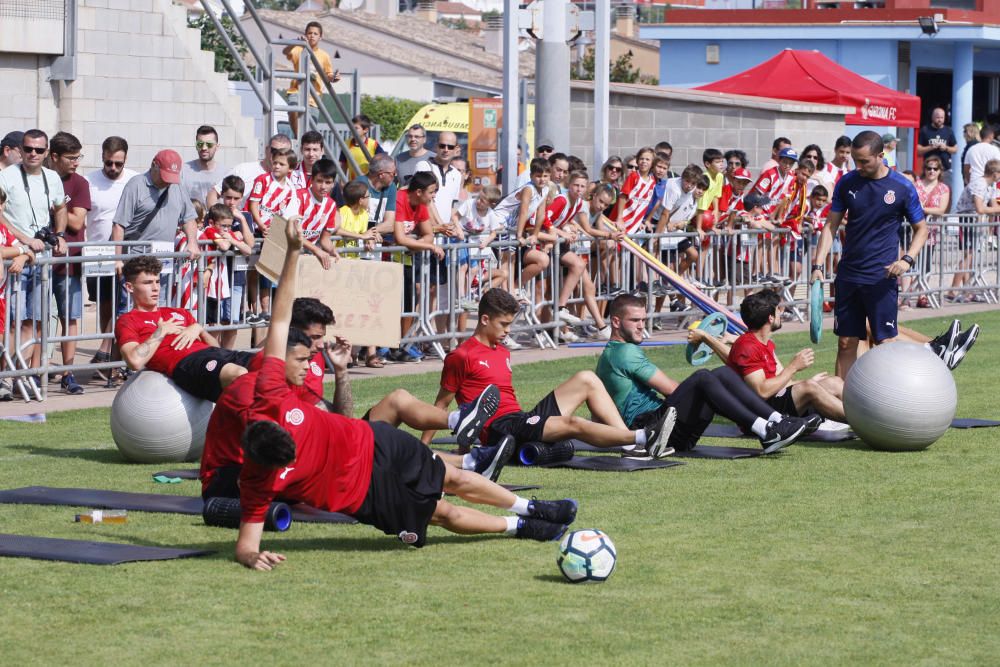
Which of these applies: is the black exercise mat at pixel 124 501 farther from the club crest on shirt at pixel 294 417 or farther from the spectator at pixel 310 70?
the spectator at pixel 310 70

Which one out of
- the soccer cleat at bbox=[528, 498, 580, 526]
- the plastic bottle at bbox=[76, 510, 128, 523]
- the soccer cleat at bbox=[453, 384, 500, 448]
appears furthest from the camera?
the soccer cleat at bbox=[453, 384, 500, 448]

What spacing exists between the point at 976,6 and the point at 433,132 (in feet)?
54.5

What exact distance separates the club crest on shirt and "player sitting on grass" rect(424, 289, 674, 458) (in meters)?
2.93

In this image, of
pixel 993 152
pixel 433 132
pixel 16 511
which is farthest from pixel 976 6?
pixel 16 511

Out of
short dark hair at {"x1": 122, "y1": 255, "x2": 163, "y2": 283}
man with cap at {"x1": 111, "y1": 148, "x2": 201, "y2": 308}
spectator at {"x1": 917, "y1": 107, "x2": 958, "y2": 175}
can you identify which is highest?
spectator at {"x1": 917, "y1": 107, "x2": 958, "y2": 175}

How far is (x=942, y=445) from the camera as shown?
1183cm

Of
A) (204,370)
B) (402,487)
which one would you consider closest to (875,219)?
(204,370)

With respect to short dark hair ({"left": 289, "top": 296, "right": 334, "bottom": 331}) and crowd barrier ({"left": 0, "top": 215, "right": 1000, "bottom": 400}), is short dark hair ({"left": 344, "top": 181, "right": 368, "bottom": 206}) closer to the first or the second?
crowd barrier ({"left": 0, "top": 215, "right": 1000, "bottom": 400})

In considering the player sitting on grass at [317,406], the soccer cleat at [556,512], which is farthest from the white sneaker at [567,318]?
the soccer cleat at [556,512]

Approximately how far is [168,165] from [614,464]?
5404mm

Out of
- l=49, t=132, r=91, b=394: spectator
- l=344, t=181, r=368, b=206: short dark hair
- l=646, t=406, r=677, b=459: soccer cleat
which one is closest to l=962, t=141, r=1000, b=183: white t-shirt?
l=344, t=181, r=368, b=206: short dark hair

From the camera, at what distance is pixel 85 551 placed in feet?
26.5

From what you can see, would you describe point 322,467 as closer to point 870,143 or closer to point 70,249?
point 870,143

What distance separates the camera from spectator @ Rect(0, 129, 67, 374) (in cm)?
1357
